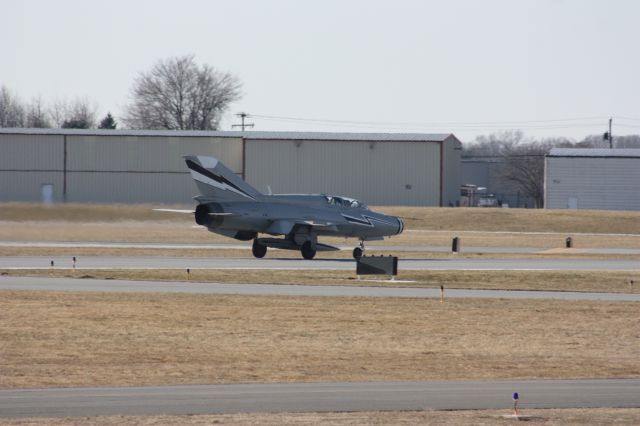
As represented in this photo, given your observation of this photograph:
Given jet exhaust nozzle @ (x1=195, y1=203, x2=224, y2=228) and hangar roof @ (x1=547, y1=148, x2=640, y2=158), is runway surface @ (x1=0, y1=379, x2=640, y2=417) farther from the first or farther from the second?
hangar roof @ (x1=547, y1=148, x2=640, y2=158)

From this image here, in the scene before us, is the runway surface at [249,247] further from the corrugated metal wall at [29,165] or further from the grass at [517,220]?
the corrugated metal wall at [29,165]

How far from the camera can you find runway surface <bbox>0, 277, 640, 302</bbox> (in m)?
32.8

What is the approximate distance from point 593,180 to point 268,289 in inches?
2677

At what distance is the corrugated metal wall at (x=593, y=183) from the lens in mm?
96312

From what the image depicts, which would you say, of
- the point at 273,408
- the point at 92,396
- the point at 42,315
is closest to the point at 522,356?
the point at 273,408

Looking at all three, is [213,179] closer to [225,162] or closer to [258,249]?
[258,249]

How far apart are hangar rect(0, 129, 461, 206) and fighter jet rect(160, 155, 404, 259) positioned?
123ft

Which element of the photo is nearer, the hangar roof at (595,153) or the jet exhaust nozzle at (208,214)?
the jet exhaust nozzle at (208,214)

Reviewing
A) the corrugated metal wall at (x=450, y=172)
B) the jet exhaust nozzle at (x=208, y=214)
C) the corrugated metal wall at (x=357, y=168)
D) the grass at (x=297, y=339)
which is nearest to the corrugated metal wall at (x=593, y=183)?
the corrugated metal wall at (x=450, y=172)

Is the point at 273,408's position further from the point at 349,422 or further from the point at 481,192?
the point at 481,192

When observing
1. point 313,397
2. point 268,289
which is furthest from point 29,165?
point 313,397

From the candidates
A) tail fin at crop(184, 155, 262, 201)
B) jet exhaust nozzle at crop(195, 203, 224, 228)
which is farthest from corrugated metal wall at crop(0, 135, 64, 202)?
jet exhaust nozzle at crop(195, 203, 224, 228)

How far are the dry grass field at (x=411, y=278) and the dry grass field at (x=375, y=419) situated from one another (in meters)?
19.1

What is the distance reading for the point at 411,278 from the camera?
38.6 metres
